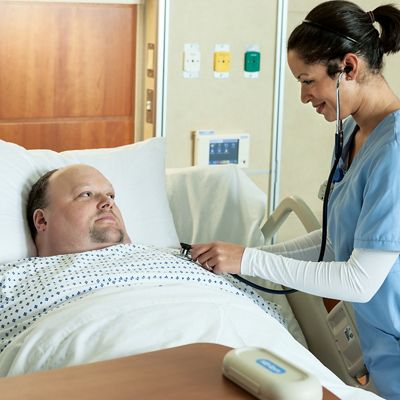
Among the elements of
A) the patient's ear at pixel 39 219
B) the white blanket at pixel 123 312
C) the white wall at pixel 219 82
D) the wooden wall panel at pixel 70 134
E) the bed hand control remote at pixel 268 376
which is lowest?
the white blanket at pixel 123 312

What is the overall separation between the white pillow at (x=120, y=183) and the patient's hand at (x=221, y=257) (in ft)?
1.47

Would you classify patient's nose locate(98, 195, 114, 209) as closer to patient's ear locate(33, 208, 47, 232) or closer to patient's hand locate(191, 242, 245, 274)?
patient's ear locate(33, 208, 47, 232)

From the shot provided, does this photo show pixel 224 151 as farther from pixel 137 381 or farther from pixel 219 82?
pixel 137 381

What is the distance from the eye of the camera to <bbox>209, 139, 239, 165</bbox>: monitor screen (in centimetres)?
393

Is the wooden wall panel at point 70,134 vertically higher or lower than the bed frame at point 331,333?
higher

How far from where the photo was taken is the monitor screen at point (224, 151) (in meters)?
3.93

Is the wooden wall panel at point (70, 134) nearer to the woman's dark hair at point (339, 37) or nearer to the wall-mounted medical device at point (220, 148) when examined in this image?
the wall-mounted medical device at point (220, 148)

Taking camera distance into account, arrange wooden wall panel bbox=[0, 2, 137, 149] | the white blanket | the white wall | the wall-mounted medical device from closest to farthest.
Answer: the white blanket → wooden wall panel bbox=[0, 2, 137, 149] → the white wall → the wall-mounted medical device

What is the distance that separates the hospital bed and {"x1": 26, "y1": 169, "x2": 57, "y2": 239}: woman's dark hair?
0.09 feet

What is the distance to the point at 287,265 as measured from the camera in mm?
2137

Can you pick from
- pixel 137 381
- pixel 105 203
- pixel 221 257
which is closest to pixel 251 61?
pixel 105 203

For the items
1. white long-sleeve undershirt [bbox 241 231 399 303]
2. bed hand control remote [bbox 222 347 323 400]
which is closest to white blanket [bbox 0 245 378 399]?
white long-sleeve undershirt [bbox 241 231 399 303]

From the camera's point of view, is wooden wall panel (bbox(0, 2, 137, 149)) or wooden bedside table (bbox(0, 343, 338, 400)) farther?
wooden wall panel (bbox(0, 2, 137, 149))

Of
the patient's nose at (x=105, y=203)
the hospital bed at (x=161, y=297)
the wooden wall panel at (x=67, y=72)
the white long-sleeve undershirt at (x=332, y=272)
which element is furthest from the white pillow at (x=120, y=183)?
the wooden wall panel at (x=67, y=72)
